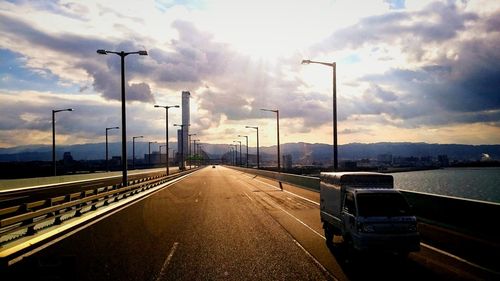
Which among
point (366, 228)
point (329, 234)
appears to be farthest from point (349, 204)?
point (329, 234)

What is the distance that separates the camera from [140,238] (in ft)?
48.3

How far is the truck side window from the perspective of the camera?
11936 millimetres

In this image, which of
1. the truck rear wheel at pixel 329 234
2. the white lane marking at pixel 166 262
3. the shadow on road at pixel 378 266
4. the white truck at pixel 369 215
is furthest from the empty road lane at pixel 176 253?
the white truck at pixel 369 215

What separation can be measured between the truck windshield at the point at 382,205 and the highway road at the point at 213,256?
1.16 meters

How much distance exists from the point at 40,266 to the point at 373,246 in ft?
23.4

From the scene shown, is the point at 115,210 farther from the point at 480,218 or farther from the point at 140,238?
the point at 480,218

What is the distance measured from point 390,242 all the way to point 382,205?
1.30 m

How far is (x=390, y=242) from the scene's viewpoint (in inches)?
428

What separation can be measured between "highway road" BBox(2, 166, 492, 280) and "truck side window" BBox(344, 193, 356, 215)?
45.2 inches

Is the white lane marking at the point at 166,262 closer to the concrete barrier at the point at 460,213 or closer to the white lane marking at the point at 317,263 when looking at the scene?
the white lane marking at the point at 317,263

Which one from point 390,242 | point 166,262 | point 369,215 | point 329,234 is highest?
point 369,215

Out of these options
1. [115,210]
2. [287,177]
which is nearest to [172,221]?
[115,210]

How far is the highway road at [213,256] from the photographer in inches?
375

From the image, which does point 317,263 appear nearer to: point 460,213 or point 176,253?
point 176,253
